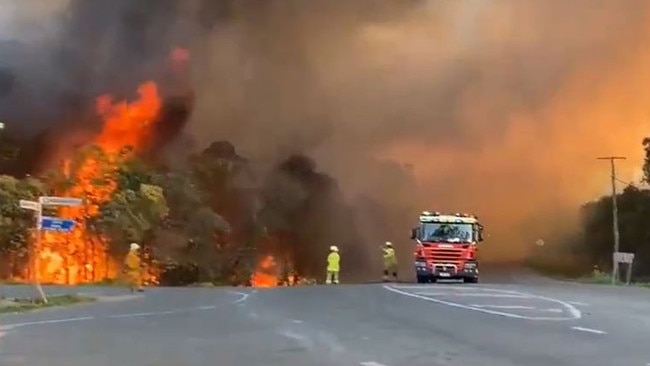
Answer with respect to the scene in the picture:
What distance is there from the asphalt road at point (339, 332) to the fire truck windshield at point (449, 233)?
1406 centimetres

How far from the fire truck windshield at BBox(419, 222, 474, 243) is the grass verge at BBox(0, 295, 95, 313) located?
1596cm

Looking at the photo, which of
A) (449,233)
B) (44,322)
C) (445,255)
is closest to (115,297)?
(44,322)

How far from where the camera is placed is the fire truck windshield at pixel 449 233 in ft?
136

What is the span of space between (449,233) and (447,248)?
647 mm

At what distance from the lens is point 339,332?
16.7 m

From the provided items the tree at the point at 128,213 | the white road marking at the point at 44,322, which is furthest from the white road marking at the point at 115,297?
the tree at the point at 128,213

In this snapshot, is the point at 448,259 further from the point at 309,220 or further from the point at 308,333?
the point at 309,220

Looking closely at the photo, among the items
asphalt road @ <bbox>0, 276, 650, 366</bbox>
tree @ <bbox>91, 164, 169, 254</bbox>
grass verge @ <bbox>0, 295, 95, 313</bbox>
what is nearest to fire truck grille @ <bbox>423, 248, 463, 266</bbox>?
asphalt road @ <bbox>0, 276, 650, 366</bbox>

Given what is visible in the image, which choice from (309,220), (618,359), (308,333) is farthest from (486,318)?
(309,220)

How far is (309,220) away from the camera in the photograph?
72.2 m

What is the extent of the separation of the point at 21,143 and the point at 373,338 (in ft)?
152

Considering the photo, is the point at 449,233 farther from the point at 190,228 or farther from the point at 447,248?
the point at 190,228

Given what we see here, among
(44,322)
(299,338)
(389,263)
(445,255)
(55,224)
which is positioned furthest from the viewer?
(389,263)

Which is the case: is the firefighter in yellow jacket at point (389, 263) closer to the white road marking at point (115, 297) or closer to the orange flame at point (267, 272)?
the white road marking at point (115, 297)
